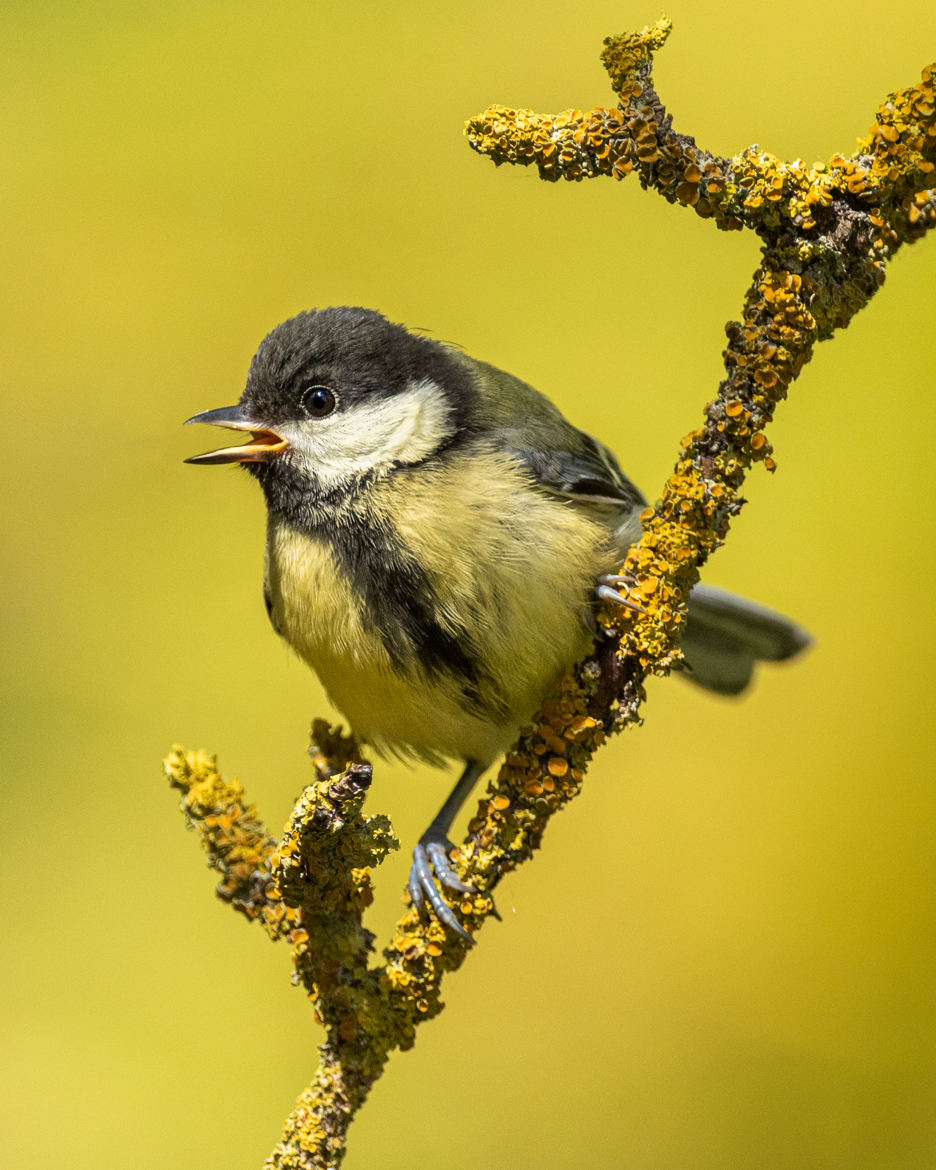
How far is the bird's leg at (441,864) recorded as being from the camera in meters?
1.62

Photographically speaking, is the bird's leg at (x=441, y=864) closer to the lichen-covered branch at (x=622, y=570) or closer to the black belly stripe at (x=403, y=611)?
the lichen-covered branch at (x=622, y=570)

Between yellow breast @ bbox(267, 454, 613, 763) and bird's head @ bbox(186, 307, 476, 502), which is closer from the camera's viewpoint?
yellow breast @ bbox(267, 454, 613, 763)

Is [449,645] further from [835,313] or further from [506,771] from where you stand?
[835,313]

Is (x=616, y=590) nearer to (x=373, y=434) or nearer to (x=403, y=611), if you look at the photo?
(x=403, y=611)

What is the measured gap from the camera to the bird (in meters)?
1.86

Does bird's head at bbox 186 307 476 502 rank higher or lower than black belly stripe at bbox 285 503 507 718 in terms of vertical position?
higher

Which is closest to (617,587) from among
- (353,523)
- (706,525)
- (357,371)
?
(706,525)

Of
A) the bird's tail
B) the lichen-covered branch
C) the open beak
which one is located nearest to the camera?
the lichen-covered branch

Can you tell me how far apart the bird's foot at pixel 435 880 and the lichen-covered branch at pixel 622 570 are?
0.7 inches

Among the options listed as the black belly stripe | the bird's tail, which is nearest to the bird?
the black belly stripe

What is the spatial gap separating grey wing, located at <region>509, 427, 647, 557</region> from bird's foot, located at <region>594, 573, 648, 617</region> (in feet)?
0.49

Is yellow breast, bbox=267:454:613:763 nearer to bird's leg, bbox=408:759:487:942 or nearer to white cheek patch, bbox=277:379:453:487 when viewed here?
white cheek patch, bbox=277:379:453:487

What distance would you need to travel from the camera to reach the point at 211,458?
1918mm

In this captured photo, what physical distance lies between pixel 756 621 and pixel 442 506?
0.86 meters
